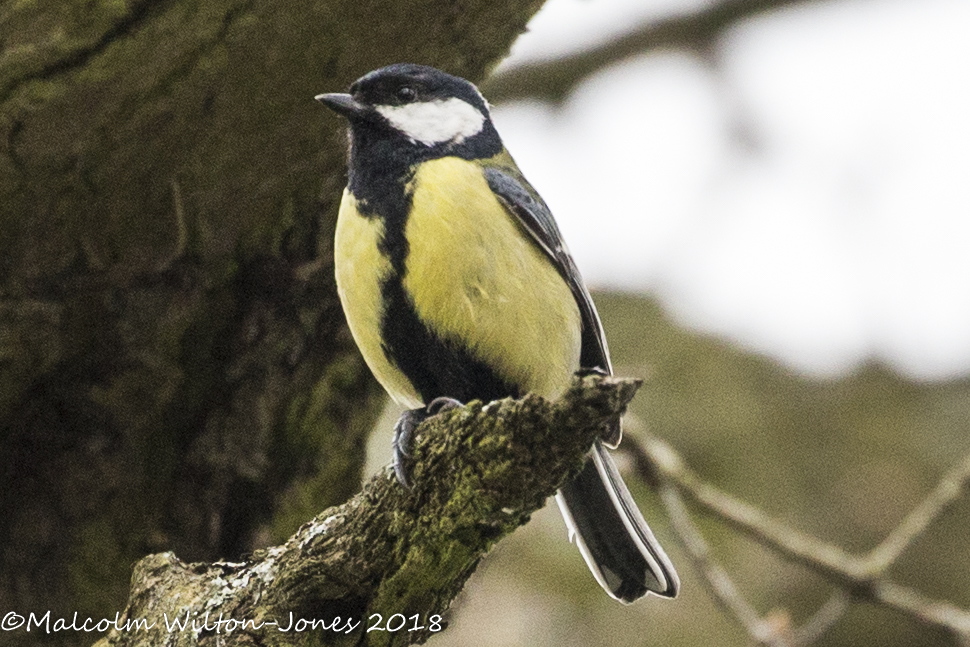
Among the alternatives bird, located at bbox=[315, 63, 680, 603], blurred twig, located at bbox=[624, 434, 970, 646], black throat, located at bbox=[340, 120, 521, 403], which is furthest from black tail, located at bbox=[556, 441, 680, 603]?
blurred twig, located at bbox=[624, 434, 970, 646]

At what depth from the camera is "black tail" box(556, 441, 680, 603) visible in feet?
5.96

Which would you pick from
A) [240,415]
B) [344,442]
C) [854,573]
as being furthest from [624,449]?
[240,415]

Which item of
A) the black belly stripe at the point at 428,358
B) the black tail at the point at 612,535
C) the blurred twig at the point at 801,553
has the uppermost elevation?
the black belly stripe at the point at 428,358

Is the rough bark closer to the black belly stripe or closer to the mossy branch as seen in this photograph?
the black belly stripe

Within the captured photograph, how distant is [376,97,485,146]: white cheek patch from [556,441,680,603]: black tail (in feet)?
2.11

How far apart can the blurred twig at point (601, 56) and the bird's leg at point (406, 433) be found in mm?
2131

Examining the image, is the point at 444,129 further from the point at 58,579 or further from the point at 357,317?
the point at 58,579

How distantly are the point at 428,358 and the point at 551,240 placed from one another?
307 mm

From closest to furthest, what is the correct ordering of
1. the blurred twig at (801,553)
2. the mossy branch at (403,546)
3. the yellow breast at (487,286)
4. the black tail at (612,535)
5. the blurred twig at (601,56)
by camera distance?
the mossy branch at (403,546) < the yellow breast at (487,286) < the black tail at (612,535) < the blurred twig at (801,553) < the blurred twig at (601,56)

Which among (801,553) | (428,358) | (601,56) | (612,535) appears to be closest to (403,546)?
(428,358)

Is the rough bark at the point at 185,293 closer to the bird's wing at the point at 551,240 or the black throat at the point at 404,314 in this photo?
the black throat at the point at 404,314

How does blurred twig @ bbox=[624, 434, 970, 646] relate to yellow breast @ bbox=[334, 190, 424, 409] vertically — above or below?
below


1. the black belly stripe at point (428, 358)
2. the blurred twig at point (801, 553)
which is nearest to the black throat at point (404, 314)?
the black belly stripe at point (428, 358)

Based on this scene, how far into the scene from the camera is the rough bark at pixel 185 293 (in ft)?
6.11
